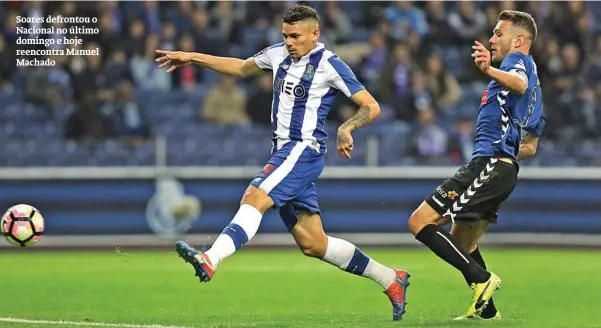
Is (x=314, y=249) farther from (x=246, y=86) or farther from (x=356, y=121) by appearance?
(x=246, y=86)

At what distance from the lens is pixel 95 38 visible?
18.9m

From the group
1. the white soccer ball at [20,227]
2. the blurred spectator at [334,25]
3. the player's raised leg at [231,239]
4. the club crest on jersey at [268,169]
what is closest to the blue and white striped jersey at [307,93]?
the club crest on jersey at [268,169]

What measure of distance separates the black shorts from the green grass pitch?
2.82 feet

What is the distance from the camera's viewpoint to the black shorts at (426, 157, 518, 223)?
845 centimetres

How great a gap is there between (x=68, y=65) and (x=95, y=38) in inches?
26.5

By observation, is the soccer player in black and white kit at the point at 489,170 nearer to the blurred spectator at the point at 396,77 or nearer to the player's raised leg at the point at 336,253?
the player's raised leg at the point at 336,253

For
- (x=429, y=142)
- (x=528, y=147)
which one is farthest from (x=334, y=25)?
(x=528, y=147)

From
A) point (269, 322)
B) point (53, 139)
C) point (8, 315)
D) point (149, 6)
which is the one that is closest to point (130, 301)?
point (8, 315)

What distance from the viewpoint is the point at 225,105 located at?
1850 centimetres

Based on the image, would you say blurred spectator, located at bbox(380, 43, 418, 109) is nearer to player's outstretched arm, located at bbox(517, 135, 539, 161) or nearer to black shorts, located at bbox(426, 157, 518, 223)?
player's outstretched arm, located at bbox(517, 135, 539, 161)

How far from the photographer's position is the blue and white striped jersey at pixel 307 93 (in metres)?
8.62

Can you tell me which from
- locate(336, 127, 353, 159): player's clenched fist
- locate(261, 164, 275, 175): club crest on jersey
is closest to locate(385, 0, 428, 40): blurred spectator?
locate(261, 164, 275, 175): club crest on jersey

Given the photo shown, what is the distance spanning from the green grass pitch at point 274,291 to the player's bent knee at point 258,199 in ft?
2.90

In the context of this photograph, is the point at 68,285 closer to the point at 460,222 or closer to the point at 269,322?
the point at 269,322
